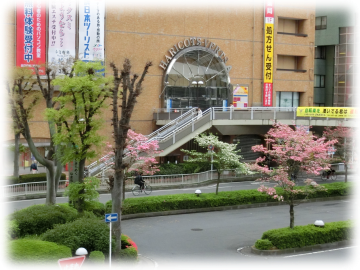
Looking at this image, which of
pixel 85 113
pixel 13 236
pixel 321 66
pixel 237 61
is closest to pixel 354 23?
pixel 321 66

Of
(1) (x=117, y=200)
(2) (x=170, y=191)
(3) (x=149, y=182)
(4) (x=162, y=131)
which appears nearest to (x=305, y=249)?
(1) (x=117, y=200)

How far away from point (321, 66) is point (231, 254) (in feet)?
144

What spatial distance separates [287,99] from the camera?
42844mm

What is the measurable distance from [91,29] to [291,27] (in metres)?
19.4

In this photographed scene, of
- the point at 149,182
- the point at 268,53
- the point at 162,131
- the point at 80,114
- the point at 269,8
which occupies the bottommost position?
the point at 149,182

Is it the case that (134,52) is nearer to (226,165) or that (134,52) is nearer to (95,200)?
(226,165)

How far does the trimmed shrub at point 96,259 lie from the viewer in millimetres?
13156

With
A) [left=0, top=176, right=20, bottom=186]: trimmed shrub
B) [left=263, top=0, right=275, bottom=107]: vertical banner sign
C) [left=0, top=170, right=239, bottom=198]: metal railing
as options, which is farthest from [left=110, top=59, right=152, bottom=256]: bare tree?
[left=263, top=0, right=275, bottom=107]: vertical banner sign

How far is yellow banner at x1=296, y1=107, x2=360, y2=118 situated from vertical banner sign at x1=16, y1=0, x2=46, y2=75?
18034 mm

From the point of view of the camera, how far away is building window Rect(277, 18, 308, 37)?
140 feet

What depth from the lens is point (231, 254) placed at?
16.4 meters

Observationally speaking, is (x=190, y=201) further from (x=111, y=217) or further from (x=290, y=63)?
(x=290, y=63)

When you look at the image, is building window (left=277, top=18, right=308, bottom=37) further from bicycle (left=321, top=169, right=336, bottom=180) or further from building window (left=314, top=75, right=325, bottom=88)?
bicycle (left=321, top=169, right=336, bottom=180)

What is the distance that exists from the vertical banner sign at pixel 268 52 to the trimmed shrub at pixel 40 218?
27042 millimetres
